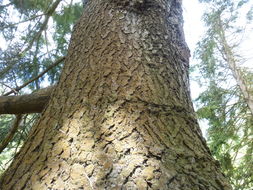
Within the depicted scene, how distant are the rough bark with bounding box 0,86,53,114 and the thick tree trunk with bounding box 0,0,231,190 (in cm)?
43

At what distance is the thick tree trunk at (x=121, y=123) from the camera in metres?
A: 0.80

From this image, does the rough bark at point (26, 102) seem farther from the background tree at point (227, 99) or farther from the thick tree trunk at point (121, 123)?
the background tree at point (227, 99)

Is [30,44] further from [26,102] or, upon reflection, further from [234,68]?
[234,68]

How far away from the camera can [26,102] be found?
1.79 meters

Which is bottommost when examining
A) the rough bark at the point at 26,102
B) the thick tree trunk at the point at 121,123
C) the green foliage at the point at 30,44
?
the thick tree trunk at the point at 121,123

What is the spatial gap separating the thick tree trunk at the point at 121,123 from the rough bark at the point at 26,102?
429 mm

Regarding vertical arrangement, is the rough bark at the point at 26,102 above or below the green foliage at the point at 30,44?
below

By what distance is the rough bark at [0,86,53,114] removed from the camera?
1.76 metres

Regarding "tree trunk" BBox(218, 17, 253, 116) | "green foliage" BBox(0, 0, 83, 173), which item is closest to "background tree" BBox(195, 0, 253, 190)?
"tree trunk" BBox(218, 17, 253, 116)

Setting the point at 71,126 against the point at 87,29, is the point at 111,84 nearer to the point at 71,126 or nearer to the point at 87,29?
the point at 71,126

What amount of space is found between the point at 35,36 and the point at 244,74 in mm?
5627

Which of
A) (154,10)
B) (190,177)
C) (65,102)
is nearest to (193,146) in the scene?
(190,177)

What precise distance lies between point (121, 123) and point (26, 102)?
1.06m

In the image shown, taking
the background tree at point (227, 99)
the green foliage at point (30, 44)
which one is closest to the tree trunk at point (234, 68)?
the background tree at point (227, 99)
